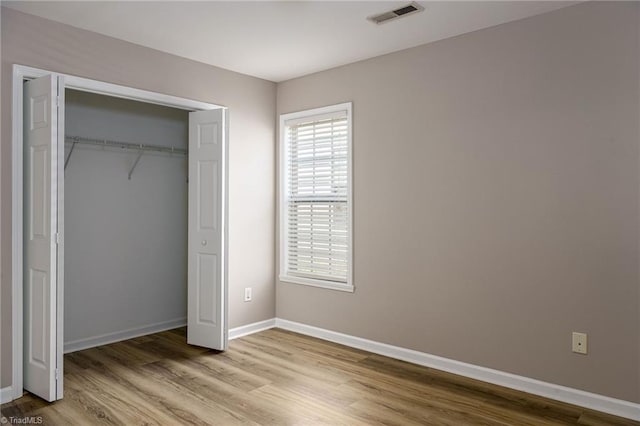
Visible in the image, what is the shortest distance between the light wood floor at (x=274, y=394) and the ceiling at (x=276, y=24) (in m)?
2.61

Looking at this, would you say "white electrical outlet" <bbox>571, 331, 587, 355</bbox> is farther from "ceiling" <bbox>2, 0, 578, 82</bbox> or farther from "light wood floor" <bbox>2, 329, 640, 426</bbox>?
"ceiling" <bbox>2, 0, 578, 82</bbox>

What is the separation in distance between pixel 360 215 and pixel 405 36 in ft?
5.13

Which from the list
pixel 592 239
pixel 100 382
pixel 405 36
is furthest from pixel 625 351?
pixel 100 382

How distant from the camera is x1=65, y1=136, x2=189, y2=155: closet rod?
4160 mm

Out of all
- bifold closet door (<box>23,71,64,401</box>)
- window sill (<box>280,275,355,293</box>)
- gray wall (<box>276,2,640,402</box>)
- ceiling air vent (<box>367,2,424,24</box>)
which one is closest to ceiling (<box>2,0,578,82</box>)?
ceiling air vent (<box>367,2,424,24</box>)

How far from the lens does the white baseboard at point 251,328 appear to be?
14.8 ft

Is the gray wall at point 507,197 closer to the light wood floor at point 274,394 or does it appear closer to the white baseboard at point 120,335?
the light wood floor at point 274,394

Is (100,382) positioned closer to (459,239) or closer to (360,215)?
(360,215)

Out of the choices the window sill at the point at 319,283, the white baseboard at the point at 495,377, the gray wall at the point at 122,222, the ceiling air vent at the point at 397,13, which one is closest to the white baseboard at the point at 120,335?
the gray wall at the point at 122,222

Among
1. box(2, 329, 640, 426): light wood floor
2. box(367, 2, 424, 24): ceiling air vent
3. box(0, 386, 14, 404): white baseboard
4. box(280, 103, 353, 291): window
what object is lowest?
box(2, 329, 640, 426): light wood floor

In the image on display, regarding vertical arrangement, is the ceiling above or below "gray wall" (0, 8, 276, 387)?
above

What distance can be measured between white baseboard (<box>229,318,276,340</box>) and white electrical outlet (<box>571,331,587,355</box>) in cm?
287

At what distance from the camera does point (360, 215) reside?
4.24m

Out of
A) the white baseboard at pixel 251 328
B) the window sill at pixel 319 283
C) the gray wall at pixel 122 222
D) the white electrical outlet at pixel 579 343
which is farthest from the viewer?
the white baseboard at pixel 251 328
